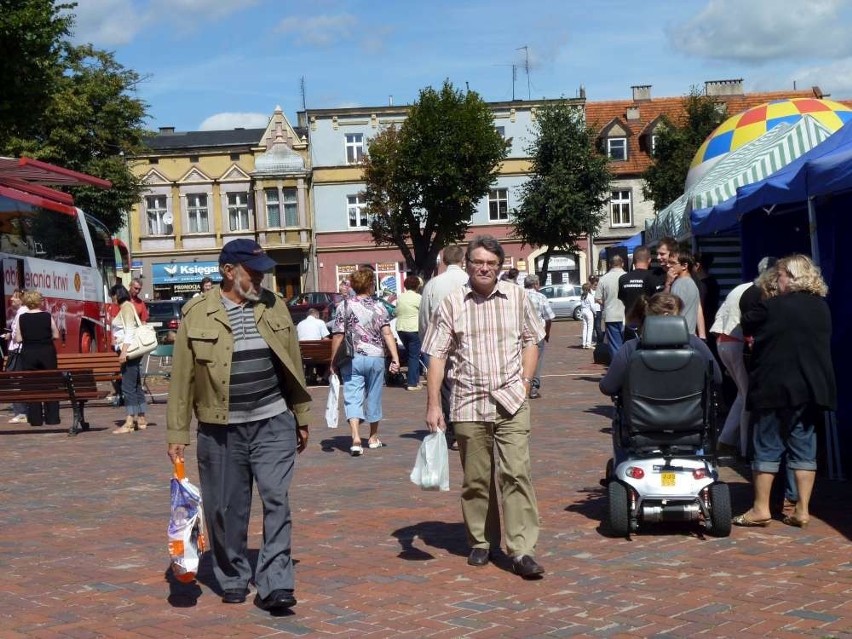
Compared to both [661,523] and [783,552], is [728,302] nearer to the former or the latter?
[661,523]

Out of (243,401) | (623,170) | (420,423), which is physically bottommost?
(420,423)

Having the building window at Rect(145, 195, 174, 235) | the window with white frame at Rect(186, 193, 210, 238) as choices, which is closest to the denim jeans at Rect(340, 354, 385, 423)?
the window with white frame at Rect(186, 193, 210, 238)

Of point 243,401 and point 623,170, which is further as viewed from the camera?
point 623,170

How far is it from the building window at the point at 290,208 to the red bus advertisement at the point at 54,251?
130 feet

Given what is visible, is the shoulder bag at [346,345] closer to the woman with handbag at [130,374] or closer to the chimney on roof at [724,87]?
the woman with handbag at [130,374]

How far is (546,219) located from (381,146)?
8.80m

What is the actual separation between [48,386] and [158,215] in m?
52.7

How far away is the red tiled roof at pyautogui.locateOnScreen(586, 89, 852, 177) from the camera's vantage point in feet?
216

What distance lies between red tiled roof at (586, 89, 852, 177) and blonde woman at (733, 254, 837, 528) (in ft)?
193

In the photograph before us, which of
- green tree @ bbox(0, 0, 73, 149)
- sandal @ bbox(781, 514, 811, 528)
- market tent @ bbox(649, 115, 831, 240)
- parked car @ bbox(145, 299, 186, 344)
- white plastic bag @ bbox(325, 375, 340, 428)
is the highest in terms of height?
green tree @ bbox(0, 0, 73, 149)

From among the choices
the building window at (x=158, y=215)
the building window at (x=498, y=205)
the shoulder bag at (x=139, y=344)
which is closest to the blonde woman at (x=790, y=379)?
the shoulder bag at (x=139, y=344)

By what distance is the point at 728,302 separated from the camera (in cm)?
1014

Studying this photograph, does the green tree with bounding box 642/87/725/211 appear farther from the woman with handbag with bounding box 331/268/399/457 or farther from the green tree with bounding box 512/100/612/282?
the woman with handbag with bounding box 331/268/399/457

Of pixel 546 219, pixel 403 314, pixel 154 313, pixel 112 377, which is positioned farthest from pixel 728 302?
pixel 546 219
